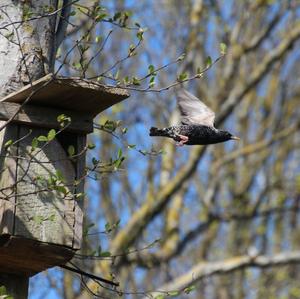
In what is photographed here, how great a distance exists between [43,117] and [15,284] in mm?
712

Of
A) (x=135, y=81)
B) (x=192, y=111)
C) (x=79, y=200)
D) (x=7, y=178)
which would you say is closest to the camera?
(x=135, y=81)

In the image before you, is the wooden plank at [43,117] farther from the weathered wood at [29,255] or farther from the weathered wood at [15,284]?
the weathered wood at [15,284]

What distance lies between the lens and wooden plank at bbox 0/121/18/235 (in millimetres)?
3573

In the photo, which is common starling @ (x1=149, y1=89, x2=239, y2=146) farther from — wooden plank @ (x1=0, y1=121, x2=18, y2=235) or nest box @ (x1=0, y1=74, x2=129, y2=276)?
wooden plank @ (x1=0, y1=121, x2=18, y2=235)

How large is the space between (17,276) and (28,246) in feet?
0.91

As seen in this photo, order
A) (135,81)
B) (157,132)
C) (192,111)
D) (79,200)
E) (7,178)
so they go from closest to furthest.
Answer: (135,81)
(7,178)
(79,200)
(157,132)
(192,111)

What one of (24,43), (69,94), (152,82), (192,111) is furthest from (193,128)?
(24,43)

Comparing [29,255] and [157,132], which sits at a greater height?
[157,132]

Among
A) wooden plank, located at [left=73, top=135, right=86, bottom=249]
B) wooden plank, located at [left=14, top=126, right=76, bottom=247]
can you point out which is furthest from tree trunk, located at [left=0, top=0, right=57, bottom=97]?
wooden plank, located at [left=73, top=135, right=86, bottom=249]

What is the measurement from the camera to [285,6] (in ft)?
37.6

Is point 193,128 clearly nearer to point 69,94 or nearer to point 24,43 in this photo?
point 69,94

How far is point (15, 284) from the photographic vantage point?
3.81 m

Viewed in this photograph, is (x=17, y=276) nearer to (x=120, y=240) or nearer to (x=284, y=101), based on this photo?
(x=120, y=240)

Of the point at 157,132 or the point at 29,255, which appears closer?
the point at 29,255
